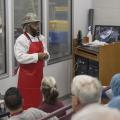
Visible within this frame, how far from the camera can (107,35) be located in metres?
5.46

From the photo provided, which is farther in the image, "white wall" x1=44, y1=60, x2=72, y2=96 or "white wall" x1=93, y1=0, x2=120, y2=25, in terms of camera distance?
"white wall" x1=93, y1=0, x2=120, y2=25

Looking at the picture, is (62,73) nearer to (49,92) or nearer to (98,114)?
(49,92)

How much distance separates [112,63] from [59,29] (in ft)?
3.13

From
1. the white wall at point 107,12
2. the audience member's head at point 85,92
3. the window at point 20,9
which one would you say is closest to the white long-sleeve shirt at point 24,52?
the window at point 20,9

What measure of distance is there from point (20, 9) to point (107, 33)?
1.46 m

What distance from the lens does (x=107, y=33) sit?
549cm

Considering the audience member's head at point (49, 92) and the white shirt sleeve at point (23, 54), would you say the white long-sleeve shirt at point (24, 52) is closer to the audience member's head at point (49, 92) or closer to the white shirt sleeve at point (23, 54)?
the white shirt sleeve at point (23, 54)

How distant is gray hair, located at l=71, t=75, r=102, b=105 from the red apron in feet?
6.44

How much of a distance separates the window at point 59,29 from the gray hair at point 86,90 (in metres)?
3.09

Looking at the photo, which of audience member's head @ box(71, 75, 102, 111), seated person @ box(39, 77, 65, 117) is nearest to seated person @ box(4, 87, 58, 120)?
seated person @ box(39, 77, 65, 117)

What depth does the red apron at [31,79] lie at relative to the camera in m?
4.13

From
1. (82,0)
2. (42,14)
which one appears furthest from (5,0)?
(82,0)

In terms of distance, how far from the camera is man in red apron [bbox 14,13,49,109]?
402 centimetres

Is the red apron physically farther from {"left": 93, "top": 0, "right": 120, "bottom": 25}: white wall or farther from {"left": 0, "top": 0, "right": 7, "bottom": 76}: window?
{"left": 93, "top": 0, "right": 120, "bottom": 25}: white wall
